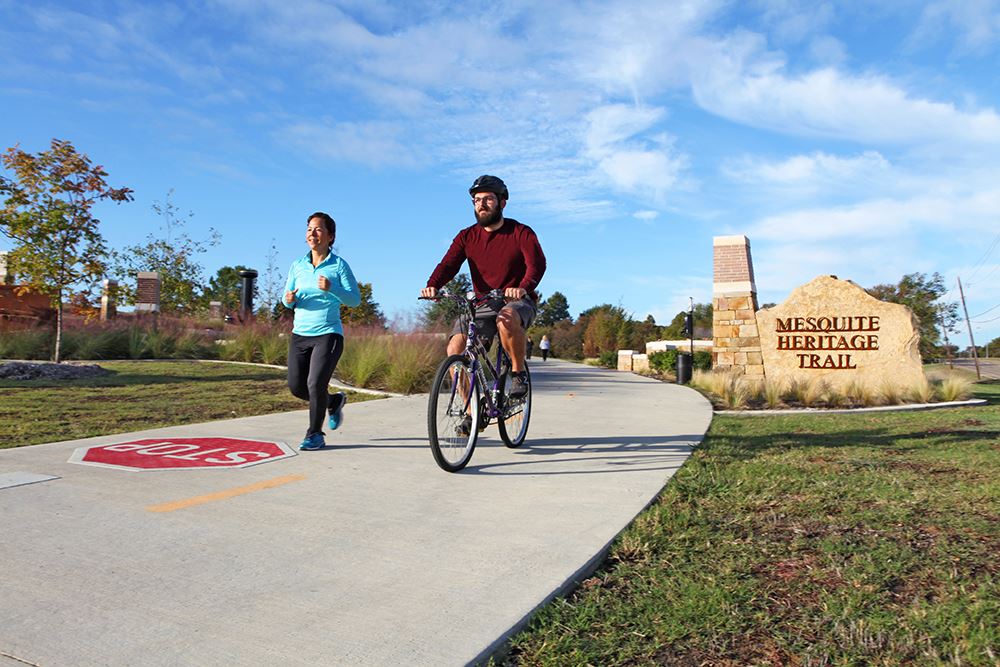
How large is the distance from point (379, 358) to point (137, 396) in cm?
385

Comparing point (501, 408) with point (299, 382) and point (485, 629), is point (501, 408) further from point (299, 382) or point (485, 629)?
point (485, 629)

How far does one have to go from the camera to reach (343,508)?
3684 millimetres

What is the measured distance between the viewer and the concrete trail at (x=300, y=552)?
6.97 feet

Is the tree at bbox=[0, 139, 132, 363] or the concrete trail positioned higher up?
the tree at bbox=[0, 139, 132, 363]

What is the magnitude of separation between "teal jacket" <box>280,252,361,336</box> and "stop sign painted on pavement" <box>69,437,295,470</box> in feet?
3.19

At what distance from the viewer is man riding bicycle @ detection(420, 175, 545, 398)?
16.7ft

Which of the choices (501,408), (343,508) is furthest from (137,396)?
(343,508)

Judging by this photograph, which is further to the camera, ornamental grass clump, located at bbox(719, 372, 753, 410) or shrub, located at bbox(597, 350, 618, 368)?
shrub, located at bbox(597, 350, 618, 368)

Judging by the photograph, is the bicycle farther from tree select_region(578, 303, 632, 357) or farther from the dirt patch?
tree select_region(578, 303, 632, 357)

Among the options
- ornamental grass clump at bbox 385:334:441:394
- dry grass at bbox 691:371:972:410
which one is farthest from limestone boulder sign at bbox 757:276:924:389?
ornamental grass clump at bbox 385:334:441:394

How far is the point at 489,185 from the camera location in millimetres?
5285

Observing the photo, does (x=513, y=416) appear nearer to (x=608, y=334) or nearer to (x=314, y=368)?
(x=314, y=368)

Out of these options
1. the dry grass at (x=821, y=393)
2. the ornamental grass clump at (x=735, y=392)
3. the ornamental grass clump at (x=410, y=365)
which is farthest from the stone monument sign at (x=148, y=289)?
the ornamental grass clump at (x=735, y=392)

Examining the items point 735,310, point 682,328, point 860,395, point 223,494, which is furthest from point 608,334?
point 223,494
